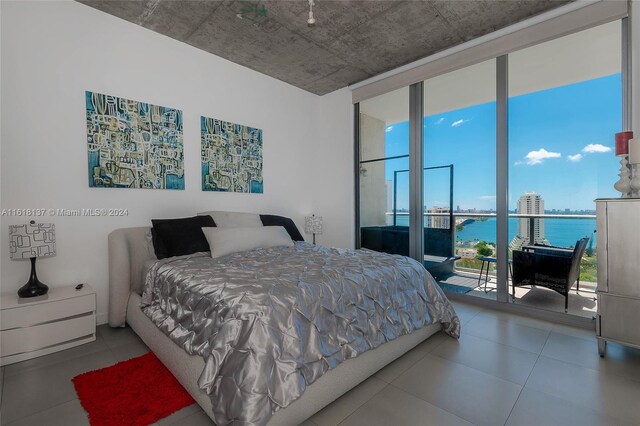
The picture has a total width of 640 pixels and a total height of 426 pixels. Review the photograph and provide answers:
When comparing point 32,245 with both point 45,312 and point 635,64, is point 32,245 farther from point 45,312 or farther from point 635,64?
point 635,64

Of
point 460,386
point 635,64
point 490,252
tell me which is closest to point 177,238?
point 460,386

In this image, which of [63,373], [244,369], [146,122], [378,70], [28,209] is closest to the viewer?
[244,369]

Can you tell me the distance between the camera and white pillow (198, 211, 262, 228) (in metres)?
3.22

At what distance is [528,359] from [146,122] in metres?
3.89

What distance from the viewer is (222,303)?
61.5 inches

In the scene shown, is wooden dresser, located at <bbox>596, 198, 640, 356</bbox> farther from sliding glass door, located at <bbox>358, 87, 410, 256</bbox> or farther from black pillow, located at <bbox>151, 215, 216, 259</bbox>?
black pillow, located at <bbox>151, 215, 216, 259</bbox>

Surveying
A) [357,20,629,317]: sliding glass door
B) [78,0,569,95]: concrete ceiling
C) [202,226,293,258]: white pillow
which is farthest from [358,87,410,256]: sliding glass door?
[202,226,293,258]: white pillow

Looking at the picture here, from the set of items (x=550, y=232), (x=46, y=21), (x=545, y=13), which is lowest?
(x=550, y=232)

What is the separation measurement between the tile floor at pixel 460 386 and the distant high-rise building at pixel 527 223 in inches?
36.5

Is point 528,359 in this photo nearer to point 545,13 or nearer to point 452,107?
point 452,107

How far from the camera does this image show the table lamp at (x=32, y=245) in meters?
2.14

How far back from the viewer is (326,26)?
306 cm

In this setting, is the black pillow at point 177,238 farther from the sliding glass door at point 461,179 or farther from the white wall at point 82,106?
the sliding glass door at point 461,179

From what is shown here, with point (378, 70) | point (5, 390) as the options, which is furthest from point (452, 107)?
point (5, 390)
